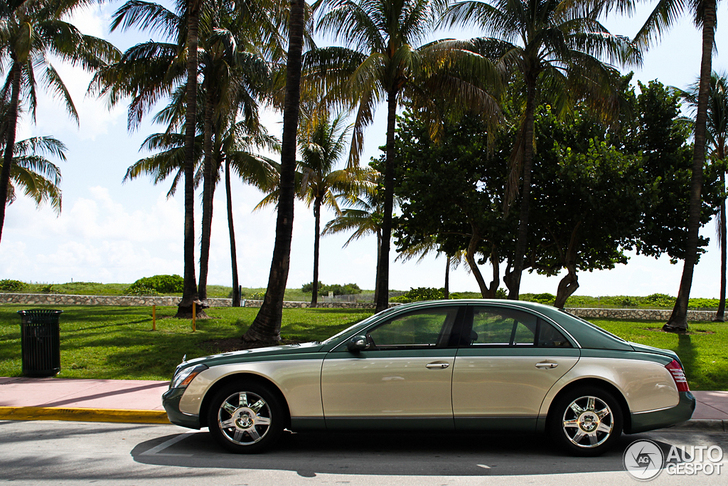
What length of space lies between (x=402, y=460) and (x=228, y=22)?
21.0 meters

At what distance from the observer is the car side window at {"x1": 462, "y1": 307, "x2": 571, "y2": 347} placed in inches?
222

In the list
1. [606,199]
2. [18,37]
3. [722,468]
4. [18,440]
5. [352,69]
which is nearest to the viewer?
[722,468]

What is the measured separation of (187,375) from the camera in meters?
5.77

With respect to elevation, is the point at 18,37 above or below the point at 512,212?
above

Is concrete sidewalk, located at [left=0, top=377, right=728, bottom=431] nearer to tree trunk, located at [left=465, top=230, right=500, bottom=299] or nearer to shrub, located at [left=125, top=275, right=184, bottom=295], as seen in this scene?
tree trunk, located at [left=465, top=230, right=500, bottom=299]

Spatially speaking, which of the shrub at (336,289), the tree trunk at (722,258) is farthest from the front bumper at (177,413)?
the shrub at (336,289)

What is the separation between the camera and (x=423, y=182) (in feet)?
76.9

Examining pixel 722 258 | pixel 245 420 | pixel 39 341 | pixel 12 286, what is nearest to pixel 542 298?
pixel 722 258

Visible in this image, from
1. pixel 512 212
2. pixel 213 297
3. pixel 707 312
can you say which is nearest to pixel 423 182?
pixel 512 212

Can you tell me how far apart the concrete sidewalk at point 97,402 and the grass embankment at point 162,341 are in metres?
0.91

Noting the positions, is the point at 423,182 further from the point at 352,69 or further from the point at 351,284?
the point at 351,284

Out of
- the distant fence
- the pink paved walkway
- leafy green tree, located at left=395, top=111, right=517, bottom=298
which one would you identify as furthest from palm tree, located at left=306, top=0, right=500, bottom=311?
the distant fence

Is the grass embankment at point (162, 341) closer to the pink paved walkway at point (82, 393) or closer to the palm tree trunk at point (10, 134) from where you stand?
the pink paved walkway at point (82, 393)

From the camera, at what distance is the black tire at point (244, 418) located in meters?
5.61
